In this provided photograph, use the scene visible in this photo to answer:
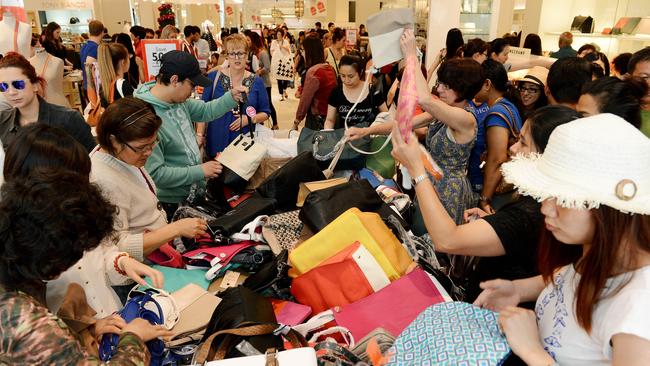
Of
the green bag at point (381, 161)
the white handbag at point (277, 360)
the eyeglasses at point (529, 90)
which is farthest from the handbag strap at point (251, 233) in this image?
the eyeglasses at point (529, 90)

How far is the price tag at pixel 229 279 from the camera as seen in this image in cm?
212

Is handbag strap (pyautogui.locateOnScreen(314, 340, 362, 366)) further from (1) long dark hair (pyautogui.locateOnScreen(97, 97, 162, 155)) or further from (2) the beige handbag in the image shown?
(1) long dark hair (pyautogui.locateOnScreen(97, 97, 162, 155))

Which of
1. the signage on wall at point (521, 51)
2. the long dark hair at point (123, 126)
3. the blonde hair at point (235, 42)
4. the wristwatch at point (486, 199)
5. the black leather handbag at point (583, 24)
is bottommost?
the wristwatch at point (486, 199)

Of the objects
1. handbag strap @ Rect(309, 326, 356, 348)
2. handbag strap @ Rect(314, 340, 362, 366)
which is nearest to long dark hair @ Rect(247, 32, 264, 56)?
handbag strap @ Rect(309, 326, 356, 348)

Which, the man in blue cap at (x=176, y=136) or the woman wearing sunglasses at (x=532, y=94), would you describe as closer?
the man in blue cap at (x=176, y=136)

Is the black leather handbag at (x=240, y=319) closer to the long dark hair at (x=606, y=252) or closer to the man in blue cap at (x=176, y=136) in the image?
the long dark hair at (x=606, y=252)

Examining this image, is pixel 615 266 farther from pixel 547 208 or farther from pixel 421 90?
pixel 421 90

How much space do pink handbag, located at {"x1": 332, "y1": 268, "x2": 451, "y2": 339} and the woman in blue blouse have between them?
8.84ft

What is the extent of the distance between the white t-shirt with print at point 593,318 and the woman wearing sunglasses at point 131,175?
156 cm

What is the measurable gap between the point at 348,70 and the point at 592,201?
10.6 feet

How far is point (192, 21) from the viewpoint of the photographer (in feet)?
72.7

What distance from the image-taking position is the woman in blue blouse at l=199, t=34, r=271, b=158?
421cm

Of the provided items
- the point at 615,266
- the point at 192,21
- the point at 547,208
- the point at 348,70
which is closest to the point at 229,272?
the point at 547,208

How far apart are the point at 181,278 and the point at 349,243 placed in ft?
2.62
